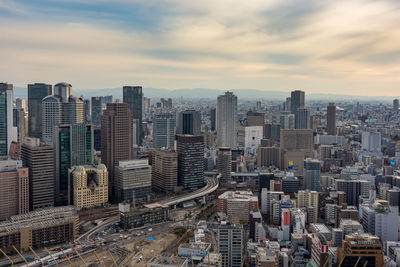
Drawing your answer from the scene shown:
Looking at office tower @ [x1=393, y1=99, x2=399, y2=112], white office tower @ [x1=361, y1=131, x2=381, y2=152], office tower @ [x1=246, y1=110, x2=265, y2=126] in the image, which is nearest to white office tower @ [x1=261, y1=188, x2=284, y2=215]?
white office tower @ [x1=361, y1=131, x2=381, y2=152]

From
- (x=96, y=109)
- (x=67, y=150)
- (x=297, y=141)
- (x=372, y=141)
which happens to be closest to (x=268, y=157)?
(x=297, y=141)

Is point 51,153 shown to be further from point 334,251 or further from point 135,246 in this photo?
point 334,251

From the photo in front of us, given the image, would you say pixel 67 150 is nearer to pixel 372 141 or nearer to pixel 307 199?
pixel 307 199

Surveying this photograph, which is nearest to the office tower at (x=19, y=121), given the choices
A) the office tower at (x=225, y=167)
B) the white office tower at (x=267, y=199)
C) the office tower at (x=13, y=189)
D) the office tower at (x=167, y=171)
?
the office tower at (x=167, y=171)

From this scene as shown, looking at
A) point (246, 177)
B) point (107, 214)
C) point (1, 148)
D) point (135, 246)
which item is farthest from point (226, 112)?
point (135, 246)

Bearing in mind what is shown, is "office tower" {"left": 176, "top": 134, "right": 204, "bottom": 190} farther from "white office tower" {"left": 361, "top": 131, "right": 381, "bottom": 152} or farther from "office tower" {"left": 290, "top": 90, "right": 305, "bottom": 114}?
"office tower" {"left": 290, "top": 90, "right": 305, "bottom": 114}

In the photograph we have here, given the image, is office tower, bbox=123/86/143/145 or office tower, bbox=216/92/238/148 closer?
office tower, bbox=216/92/238/148
